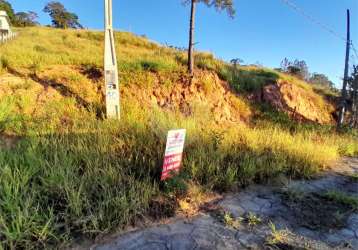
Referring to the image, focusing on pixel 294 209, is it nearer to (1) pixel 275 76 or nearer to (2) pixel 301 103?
(2) pixel 301 103

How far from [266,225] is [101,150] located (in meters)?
2.54

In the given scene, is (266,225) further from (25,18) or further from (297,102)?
(25,18)

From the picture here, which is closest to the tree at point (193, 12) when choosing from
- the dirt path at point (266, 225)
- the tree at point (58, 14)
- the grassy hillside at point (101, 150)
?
the grassy hillside at point (101, 150)

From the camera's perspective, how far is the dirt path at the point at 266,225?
2.87m

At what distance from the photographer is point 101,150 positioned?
432 centimetres

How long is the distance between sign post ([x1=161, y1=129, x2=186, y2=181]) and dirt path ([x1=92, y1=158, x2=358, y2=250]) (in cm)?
72

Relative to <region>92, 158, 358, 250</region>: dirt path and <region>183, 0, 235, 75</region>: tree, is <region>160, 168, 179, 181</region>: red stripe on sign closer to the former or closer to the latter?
<region>92, 158, 358, 250</region>: dirt path

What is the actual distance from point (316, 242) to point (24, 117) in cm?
568

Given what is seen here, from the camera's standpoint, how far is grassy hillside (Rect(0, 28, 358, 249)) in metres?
2.94

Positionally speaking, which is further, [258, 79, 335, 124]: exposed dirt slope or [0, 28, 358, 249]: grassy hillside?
[258, 79, 335, 124]: exposed dirt slope

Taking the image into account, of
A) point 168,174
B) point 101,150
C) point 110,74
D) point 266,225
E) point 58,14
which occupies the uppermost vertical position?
point 58,14

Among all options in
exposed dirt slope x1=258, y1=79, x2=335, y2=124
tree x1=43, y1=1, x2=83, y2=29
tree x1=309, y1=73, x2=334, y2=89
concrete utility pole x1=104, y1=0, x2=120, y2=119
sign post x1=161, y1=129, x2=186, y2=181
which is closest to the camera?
sign post x1=161, y1=129, x2=186, y2=181

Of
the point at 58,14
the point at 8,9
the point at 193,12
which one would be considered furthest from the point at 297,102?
the point at 8,9

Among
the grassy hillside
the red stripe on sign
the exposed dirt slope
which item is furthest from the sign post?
the exposed dirt slope
